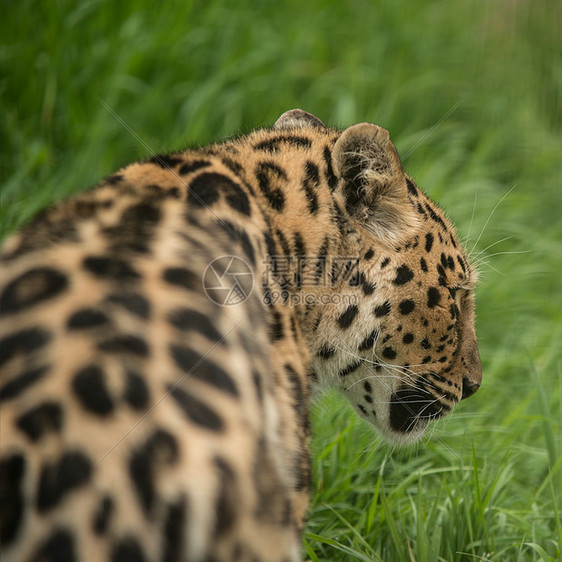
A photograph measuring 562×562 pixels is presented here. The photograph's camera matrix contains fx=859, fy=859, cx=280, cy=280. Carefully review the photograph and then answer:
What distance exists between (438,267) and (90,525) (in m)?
1.98

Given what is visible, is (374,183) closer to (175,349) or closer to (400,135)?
(175,349)

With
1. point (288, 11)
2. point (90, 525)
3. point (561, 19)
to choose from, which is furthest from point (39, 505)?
point (561, 19)

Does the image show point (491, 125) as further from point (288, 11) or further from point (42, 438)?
point (42, 438)

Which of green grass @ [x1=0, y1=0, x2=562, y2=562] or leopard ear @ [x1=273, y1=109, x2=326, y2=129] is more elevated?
leopard ear @ [x1=273, y1=109, x2=326, y2=129]

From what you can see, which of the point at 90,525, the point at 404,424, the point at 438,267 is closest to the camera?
the point at 90,525

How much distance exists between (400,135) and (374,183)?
402cm

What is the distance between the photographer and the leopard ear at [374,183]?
122 inches

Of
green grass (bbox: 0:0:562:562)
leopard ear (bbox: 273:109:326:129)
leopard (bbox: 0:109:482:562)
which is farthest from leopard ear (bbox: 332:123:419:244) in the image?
green grass (bbox: 0:0:562:562)

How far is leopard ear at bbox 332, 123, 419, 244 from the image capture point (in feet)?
10.2

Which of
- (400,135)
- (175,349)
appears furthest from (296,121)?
(400,135)

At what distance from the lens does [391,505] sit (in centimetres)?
388

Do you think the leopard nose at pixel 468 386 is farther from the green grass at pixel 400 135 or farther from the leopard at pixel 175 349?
the leopard at pixel 175 349

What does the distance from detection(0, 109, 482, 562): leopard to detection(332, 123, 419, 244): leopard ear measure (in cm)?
1

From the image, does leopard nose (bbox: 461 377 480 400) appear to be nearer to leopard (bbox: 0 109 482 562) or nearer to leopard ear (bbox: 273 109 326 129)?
leopard (bbox: 0 109 482 562)
